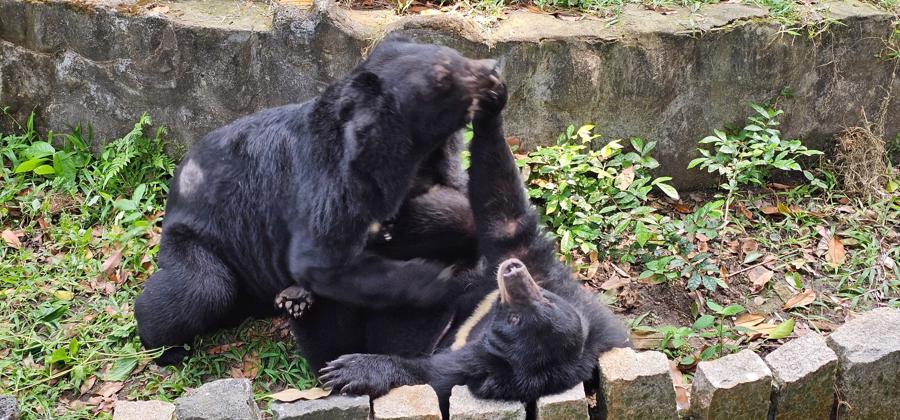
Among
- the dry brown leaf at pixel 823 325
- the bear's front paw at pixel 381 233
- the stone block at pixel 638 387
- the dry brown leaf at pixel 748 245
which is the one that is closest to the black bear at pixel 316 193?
the bear's front paw at pixel 381 233

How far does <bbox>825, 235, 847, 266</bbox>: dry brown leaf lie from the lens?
18.5 feet

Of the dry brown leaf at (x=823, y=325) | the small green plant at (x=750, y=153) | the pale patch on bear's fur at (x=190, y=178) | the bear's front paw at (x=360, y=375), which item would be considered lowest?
the dry brown leaf at (x=823, y=325)

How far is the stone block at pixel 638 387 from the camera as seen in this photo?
393 centimetres

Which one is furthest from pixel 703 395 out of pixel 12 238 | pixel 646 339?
pixel 12 238

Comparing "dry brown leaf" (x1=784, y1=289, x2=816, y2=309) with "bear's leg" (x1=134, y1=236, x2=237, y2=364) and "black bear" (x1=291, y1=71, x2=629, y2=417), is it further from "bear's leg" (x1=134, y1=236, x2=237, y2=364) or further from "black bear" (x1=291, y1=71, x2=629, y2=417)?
"bear's leg" (x1=134, y1=236, x2=237, y2=364)

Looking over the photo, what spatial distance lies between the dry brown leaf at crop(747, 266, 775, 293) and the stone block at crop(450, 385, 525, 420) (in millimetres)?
2116

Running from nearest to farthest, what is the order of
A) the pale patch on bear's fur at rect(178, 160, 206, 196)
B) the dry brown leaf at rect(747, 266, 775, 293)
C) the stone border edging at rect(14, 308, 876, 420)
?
the stone border edging at rect(14, 308, 876, 420)
the pale patch on bear's fur at rect(178, 160, 206, 196)
the dry brown leaf at rect(747, 266, 775, 293)

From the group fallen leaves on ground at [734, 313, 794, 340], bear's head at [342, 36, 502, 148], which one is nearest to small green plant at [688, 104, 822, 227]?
fallen leaves on ground at [734, 313, 794, 340]

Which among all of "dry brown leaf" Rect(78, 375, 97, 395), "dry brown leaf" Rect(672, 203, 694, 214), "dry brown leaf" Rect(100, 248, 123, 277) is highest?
"dry brown leaf" Rect(672, 203, 694, 214)

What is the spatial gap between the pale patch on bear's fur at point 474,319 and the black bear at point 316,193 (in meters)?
0.23

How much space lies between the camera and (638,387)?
393 cm

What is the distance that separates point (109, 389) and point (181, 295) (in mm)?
618

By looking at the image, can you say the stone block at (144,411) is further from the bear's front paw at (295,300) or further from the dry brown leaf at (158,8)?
the dry brown leaf at (158,8)

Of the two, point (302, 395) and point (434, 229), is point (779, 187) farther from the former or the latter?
point (302, 395)
